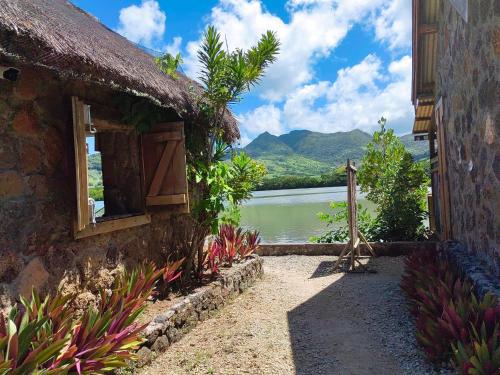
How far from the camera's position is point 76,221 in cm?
382

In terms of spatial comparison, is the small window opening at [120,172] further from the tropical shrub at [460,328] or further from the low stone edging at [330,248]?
the low stone edging at [330,248]

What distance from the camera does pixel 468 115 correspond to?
442 cm

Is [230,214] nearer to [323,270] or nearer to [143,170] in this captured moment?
[143,170]

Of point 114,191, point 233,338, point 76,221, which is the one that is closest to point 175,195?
point 114,191

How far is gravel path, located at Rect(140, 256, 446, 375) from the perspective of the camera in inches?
135

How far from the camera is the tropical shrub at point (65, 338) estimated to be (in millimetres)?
2441

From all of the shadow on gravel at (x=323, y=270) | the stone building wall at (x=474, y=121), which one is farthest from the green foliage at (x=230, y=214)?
the stone building wall at (x=474, y=121)

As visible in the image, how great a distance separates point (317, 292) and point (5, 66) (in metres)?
4.51

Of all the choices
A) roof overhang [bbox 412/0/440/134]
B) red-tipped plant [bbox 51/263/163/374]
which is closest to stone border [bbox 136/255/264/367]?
red-tipped plant [bbox 51/263/163/374]

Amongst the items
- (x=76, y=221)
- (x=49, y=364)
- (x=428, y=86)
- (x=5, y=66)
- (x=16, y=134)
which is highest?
(x=428, y=86)

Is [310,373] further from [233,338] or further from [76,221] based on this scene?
[76,221]

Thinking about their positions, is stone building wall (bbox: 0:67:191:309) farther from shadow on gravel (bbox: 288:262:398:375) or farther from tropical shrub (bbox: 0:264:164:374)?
shadow on gravel (bbox: 288:262:398:375)

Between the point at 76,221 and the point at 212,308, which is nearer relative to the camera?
the point at 76,221

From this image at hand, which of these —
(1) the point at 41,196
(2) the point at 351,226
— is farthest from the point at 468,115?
(1) the point at 41,196
